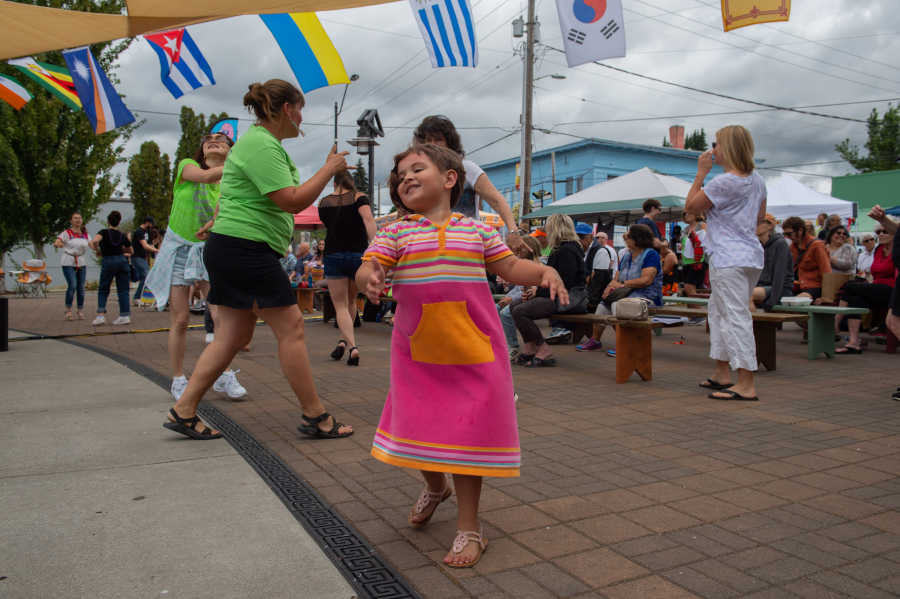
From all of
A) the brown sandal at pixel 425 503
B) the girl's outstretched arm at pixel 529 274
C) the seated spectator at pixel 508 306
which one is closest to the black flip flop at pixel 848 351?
the seated spectator at pixel 508 306

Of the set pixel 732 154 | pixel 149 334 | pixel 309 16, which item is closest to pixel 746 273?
pixel 732 154

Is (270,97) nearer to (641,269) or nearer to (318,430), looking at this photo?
(318,430)

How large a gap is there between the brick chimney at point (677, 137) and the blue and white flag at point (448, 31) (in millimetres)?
44057

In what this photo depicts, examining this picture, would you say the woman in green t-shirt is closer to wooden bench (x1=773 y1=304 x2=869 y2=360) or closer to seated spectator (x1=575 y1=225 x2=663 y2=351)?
seated spectator (x1=575 y1=225 x2=663 y2=351)

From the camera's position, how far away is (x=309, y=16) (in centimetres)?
506

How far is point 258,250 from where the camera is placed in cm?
364

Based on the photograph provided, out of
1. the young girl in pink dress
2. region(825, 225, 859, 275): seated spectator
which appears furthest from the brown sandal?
region(825, 225, 859, 275): seated spectator

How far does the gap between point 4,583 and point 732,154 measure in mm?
5279

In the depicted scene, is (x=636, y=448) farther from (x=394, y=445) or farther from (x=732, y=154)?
(x=732, y=154)

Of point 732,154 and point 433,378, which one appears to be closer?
point 433,378

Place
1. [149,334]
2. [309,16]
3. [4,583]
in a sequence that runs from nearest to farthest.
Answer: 1. [4,583]
2. [309,16]
3. [149,334]

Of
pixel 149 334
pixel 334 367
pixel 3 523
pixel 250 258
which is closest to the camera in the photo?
pixel 3 523

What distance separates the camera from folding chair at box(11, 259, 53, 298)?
1886cm

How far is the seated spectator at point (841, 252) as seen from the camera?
9586 millimetres
